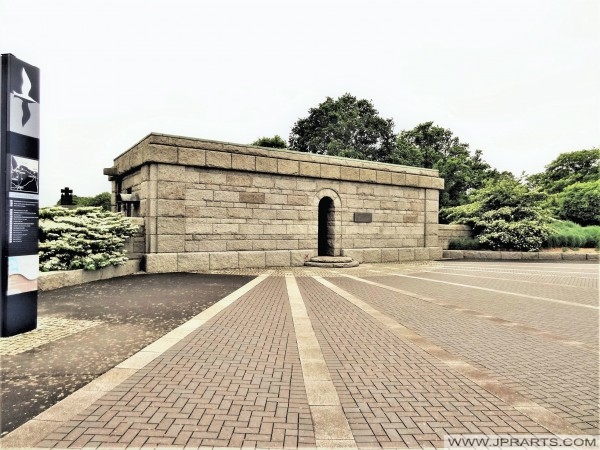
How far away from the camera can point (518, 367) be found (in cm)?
405

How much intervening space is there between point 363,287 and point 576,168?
172ft

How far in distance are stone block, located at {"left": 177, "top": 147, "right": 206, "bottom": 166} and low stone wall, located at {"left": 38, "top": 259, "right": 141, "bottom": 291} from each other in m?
3.69

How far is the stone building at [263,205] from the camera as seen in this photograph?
11781 millimetres

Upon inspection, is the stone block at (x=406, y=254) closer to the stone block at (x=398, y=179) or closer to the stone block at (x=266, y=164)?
the stone block at (x=398, y=179)

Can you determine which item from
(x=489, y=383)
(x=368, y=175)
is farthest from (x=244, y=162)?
(x=489, y=383)

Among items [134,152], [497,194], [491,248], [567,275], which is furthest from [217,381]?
[497,194]

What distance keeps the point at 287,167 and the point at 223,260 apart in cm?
446

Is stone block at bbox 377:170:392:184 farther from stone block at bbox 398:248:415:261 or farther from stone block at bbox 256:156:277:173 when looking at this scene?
stone block at bbox 256:156:277:173

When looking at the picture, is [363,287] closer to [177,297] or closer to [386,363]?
[177,297]

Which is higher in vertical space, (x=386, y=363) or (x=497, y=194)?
(x=497, y=194)

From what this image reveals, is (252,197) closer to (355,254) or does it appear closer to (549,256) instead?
(355,254)

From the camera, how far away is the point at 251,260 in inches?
520

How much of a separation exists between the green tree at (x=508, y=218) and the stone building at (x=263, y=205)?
3.92 m

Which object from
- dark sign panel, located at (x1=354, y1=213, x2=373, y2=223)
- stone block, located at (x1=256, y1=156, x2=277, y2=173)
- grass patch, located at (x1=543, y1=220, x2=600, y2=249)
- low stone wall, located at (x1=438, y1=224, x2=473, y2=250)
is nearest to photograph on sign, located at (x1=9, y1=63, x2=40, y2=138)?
stone block, located at (x1=256, y1=156, x2=277, y2=173)
